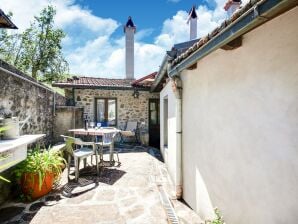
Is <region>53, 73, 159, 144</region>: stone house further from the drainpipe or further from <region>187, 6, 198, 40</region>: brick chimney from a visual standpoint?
the drainpipe

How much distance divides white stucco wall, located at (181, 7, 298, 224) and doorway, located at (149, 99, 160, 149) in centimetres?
730

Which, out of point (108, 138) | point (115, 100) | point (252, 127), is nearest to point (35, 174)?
point (108, 138)

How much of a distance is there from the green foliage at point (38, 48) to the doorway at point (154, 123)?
35.9 feet

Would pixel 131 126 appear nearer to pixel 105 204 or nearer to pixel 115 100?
pixel 115 100

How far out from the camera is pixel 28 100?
518 centimetres

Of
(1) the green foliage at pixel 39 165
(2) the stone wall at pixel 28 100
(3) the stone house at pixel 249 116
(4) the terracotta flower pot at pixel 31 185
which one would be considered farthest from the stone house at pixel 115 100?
(3) the stone house at pixel 249 116

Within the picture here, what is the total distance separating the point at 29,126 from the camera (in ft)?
17.3

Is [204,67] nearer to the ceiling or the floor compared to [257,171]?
nearer to the ceiling

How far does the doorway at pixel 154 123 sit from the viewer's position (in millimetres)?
10559

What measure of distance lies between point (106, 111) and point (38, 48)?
11227 mm

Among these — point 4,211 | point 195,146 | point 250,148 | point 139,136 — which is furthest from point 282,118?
point 139,136

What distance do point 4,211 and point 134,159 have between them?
425 cm

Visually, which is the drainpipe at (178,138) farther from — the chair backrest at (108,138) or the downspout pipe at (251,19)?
the chair backrest at (108,138)

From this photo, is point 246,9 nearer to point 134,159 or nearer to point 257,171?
point 257,171
